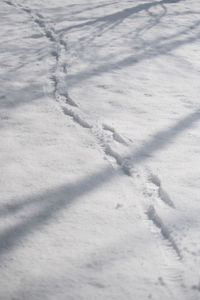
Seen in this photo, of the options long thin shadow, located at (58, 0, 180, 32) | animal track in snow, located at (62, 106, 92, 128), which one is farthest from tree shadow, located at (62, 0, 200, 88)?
animal track in snow, located at (62, 106, 92, 128)

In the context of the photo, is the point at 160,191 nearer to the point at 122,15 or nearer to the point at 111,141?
the point at 111,141

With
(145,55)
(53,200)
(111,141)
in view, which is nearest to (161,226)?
(53,200)

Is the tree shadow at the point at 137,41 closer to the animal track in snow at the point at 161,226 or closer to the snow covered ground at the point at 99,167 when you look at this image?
the snow covered ground at the point at 99,167

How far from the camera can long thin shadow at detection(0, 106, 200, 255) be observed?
5.47ft

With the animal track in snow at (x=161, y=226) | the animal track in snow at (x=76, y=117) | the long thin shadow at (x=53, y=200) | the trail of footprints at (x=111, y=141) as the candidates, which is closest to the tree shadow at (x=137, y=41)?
the trail of footprints at (x=111, y=141)

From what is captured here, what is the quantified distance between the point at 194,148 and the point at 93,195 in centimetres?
76

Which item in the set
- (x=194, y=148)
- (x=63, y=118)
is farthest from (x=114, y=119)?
(x=194, y=148)

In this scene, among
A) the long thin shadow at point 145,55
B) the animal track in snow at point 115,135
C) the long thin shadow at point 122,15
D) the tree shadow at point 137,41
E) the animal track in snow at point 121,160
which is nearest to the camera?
the animal track in snow at point 121,160

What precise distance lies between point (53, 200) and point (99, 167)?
39 cm

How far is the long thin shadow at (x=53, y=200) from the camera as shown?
167 cm

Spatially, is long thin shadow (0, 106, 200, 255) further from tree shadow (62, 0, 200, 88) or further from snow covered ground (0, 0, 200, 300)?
tree shadow (62, 0, 200, 88)

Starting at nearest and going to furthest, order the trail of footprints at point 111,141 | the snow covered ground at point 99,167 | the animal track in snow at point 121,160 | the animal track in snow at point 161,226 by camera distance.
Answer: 1. the snow covered ground at point 99,167
2. the animal track in snow at point 161,226
3. the trail of footprints at point 111,141
4. the animal track in snow at point 121,160

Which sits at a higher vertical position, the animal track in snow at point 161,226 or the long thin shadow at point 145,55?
the long thin shadow at point 145,55

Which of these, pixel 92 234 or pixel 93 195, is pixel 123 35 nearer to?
pixel 93 195
